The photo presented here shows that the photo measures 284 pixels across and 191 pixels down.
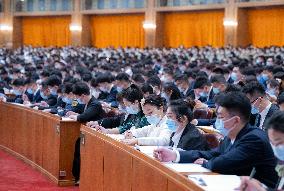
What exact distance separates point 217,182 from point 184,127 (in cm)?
138

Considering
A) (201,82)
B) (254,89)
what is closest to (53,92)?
(201,82)

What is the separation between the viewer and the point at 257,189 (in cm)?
395

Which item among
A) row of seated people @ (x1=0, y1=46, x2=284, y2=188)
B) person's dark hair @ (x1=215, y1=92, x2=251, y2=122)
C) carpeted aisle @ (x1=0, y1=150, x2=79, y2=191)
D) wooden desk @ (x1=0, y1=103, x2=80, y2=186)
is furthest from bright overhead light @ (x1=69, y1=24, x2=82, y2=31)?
person's dark hair @ (x1=215, y1=92, x2=251, y2=122)

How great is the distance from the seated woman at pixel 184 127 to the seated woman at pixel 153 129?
0.50 meters

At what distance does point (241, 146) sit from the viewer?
15.5 feet

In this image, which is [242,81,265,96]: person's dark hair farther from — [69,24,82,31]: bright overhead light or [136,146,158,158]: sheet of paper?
[69,24,82,31]: bright overhead light

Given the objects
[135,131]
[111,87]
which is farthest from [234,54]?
[135,131]

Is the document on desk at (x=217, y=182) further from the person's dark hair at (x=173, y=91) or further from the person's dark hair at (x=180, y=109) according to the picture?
the person's dark hair at (x=173, y=91)

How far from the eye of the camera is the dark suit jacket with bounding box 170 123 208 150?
5.75 m

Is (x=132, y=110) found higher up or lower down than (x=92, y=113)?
higher up

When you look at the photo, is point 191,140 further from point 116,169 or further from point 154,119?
point 154,119

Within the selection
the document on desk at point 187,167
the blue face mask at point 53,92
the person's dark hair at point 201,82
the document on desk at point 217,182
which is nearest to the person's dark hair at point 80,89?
the person's dark hair at point 201,82

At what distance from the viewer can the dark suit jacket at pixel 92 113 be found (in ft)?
28.1

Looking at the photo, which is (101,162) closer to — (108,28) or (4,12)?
(108,28)
